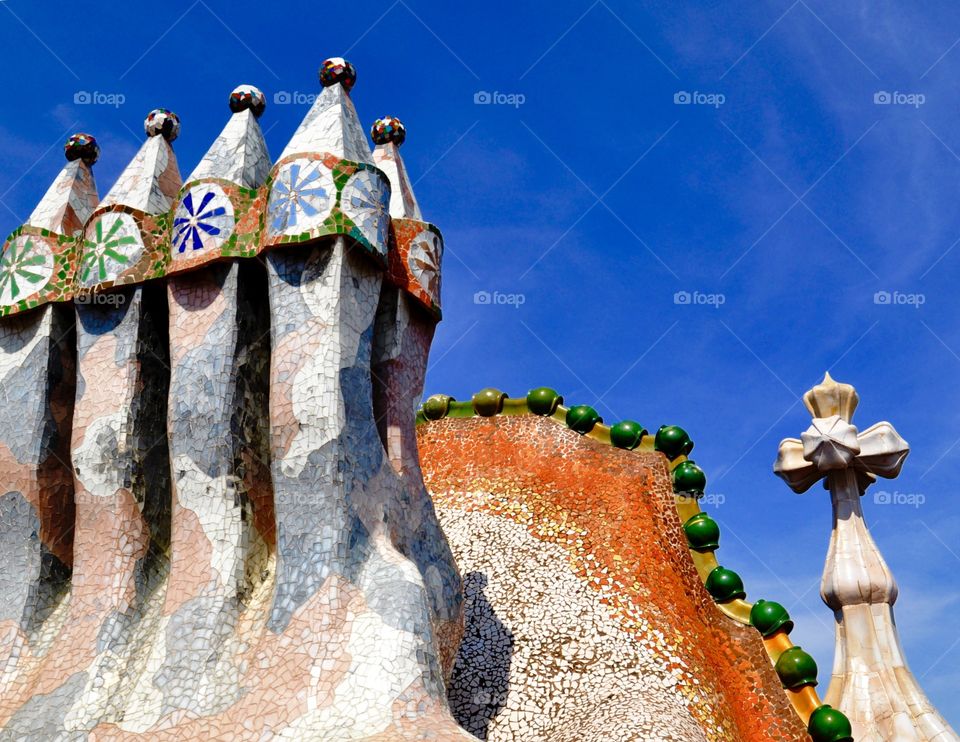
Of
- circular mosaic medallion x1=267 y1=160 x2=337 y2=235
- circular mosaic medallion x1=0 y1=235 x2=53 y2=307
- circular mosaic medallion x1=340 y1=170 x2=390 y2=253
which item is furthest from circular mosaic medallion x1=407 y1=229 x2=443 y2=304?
circular mosaic medallion x1=0 y1=235 x2=53 y2=307

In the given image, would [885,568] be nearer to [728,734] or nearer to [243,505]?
[728,734]

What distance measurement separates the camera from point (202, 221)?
777 centimetres

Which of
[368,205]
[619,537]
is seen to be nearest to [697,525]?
[619,537]

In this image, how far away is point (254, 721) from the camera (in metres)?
6.38

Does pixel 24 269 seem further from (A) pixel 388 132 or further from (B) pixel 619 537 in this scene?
(B) pixel 619 537

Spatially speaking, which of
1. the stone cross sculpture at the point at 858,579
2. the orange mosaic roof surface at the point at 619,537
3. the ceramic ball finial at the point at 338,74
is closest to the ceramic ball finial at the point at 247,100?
the ceramic ball finial at the point at 338,74

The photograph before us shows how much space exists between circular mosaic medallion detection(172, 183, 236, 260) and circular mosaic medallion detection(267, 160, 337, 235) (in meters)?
0.42

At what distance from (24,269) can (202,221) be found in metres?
1.71

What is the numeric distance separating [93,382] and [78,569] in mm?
1382

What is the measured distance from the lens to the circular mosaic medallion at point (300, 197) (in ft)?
24.0

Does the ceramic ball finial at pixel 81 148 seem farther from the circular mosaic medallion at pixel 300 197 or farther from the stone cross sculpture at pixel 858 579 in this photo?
the stone cross sculpture at pixel 858 579

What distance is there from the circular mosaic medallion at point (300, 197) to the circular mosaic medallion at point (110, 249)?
1.24m

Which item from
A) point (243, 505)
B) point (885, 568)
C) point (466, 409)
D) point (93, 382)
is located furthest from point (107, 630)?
point (885, 568)

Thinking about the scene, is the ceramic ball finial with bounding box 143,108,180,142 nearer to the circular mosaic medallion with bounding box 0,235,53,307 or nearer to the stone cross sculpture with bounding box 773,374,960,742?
the circular mosaic medallion with bounding box 0,235,53,307
